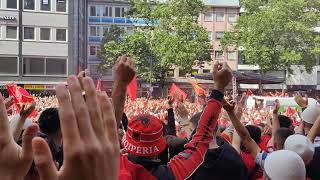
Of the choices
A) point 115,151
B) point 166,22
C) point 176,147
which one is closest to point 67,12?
point 166,22

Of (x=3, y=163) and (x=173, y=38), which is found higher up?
(x=173, y=38)

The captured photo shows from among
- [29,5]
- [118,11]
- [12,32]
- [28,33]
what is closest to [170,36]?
[28,33]

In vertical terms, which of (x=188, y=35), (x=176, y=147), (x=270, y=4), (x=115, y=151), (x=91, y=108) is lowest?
(x=176, y=147)

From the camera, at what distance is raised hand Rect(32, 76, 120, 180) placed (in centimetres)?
124

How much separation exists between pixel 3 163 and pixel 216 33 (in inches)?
2425

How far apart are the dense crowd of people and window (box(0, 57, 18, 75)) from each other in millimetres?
40632

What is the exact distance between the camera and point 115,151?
1.34 m

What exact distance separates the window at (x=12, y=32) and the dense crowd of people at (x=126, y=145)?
40.7m

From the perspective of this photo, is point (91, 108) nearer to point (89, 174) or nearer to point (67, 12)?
point (89, 174)

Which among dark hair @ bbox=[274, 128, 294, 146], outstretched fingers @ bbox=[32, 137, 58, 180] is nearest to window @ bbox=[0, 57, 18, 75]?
dark hair @ bbox=[274, 128, 294, 146]

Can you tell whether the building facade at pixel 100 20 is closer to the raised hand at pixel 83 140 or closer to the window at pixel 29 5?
the window at pixel 29 5

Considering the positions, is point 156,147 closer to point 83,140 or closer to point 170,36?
point 83,140

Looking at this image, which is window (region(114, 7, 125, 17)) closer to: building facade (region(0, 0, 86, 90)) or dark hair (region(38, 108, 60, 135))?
building facade (region(0, 0, 86, 90))

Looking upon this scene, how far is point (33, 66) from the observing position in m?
44.2
